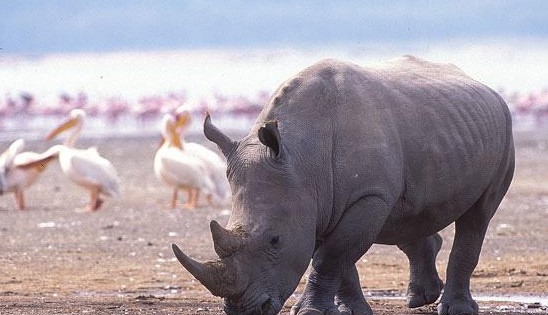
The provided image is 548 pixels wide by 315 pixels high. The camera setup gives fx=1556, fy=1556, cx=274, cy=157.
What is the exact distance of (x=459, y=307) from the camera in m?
9.43

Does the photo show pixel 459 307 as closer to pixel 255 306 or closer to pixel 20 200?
pixel 255 306

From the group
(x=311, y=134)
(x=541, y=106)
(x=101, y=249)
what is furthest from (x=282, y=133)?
(x=541, y=106)

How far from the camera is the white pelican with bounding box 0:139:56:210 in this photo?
59.6ft

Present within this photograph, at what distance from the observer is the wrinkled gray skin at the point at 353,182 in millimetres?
7824

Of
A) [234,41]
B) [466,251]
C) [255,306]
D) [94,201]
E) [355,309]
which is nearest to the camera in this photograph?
[255,306]

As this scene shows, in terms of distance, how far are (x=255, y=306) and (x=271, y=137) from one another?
875 mm

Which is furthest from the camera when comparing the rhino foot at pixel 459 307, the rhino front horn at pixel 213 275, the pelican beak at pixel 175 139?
the pelican beak at pixel 175 139

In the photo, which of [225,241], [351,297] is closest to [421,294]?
[351,297]

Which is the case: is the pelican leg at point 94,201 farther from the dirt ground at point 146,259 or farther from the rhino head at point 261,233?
the rhino head at point 261,233

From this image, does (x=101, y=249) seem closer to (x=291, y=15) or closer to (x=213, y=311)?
(x=213, y=311)

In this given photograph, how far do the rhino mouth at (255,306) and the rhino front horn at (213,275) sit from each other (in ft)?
0.31

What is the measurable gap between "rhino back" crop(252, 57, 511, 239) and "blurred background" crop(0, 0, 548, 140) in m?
48.3

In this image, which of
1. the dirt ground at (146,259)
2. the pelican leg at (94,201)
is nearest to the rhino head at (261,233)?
the dirt ground at (146,259)

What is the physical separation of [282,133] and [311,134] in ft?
0.62
